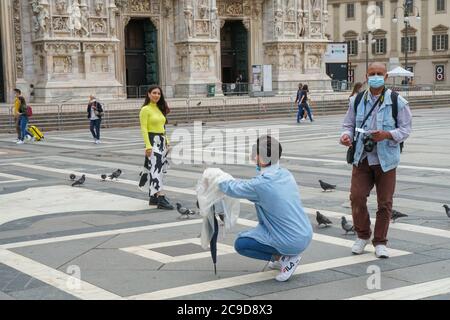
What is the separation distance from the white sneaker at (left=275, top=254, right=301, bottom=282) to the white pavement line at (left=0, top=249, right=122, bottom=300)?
4.80ft

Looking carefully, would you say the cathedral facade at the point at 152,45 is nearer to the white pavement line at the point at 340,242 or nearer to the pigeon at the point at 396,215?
the pigeon at the point at 396,215

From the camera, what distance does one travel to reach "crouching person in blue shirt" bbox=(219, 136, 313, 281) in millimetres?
6352

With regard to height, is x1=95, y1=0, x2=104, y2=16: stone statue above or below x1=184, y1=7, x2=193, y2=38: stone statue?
above

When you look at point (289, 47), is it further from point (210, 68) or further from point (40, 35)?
point (40, 35)

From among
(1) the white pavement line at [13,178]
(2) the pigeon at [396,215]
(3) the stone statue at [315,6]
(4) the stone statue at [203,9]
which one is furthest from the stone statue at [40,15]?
(2) the pigeon at [396,215]

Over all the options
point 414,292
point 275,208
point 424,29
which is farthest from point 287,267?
point 424,29

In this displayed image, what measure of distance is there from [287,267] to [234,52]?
131ft

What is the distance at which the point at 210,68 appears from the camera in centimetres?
4016

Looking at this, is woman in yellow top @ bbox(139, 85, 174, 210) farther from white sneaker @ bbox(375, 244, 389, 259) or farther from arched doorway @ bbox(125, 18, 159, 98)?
arched doorway @ bbox(125, 18, 159, 98)

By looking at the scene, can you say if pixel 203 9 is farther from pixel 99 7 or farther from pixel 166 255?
pixel 166 255

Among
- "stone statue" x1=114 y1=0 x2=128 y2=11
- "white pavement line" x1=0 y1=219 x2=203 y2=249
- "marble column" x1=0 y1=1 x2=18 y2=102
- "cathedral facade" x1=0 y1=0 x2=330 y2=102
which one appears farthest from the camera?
"stone statue" x1=114 y1=0 x2=128 y2=11

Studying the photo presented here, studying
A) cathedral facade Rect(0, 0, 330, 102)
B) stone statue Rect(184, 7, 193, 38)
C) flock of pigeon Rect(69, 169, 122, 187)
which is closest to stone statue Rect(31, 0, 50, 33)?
cathedral facade Rect(0, 0, 330, 102)
